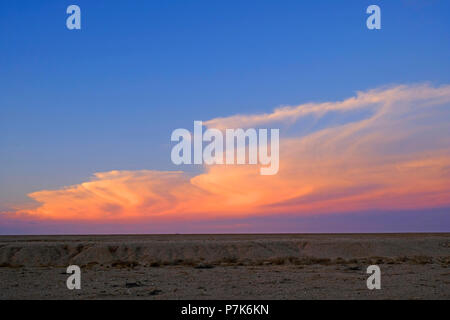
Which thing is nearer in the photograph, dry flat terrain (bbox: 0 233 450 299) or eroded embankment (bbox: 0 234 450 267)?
dry flat terrain (bbox: 0 233 450 299)

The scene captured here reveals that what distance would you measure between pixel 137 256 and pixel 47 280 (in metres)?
23.7

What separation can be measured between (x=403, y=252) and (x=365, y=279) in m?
31.0

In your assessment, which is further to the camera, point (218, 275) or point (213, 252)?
point (213, 252)

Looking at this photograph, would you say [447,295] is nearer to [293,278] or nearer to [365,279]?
[365,279]

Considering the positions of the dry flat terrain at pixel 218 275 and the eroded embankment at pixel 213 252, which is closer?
the dry flat terrain at pixel 218 275
